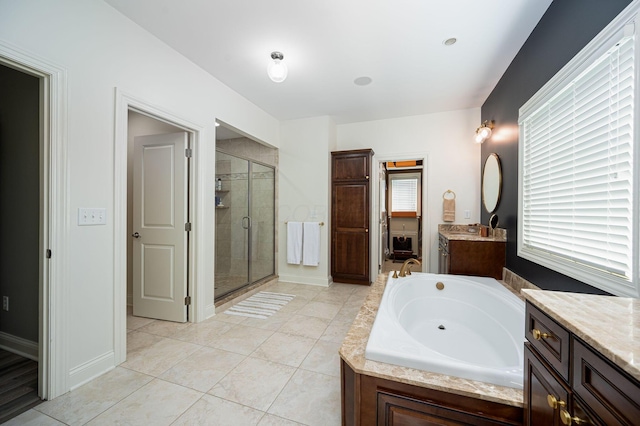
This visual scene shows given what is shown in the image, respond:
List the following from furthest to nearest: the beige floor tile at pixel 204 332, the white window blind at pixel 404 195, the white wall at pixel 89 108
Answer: the white window blind at pixel 404 195 → the beige floor tile at pixel 204 332 → the white wall at pixel 89 108

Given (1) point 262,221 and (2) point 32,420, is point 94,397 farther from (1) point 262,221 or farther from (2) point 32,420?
(1) point 262,221

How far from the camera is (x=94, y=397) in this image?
158cm

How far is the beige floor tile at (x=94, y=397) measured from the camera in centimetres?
144

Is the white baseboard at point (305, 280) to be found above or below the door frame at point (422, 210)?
below

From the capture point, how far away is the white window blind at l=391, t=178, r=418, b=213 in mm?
6410

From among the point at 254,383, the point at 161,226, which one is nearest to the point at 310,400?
the point at 254,383

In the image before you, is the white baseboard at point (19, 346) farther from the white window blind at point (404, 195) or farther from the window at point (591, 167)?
the white window blind at point (404, 195)

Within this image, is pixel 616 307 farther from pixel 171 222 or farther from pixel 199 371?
pixel 171 222

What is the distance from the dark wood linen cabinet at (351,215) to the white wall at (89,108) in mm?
2568

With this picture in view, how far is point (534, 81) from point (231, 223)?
137 inches

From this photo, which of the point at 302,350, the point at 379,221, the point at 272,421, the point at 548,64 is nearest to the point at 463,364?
the point at 272,421

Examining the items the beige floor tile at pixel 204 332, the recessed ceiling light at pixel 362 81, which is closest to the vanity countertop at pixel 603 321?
the beige floor tile at pixel 204 332

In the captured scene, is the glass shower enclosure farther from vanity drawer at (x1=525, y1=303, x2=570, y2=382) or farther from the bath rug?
vanity drawer at (x1=525, y1=303, x2=570, y2=382)

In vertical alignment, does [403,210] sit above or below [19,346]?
above
